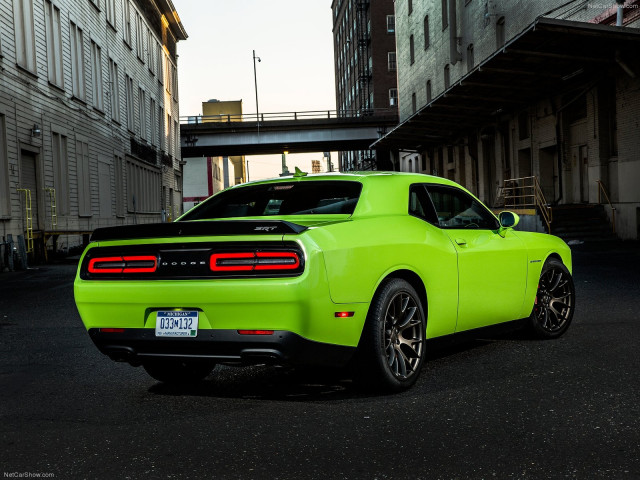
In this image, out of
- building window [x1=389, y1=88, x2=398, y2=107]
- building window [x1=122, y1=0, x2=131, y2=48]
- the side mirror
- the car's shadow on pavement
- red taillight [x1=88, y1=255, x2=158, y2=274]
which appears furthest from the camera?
building window [x1=389, y1=88, x2=398, y2=107]

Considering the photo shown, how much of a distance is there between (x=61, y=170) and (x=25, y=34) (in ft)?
15.1

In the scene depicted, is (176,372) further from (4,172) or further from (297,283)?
(4,172)

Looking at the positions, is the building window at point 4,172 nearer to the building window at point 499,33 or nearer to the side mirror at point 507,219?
the side mirror at point 507,219

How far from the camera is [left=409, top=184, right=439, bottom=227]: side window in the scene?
5.85 metres

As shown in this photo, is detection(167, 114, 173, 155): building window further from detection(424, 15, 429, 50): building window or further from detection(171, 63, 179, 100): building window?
detection(424, 15, 429, 50): building window

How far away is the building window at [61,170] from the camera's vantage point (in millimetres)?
24312

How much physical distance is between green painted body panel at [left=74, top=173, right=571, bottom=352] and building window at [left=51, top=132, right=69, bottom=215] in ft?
64.0

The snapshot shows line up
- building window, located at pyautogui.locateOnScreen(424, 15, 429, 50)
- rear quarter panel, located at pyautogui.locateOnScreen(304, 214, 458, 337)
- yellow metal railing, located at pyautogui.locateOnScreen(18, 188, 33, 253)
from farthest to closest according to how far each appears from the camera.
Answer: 1. building window, located at pyautogui.locateOnScreen(424, 15, 429, 50)
2. yellow metal railing, located at pyautogui.locateOnScreen(18, 188, 33, 253)
3. rear quarter panel, located at pyautogui.locateOnScreen(304, 214, 458, 337)

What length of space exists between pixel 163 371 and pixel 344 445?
201cm

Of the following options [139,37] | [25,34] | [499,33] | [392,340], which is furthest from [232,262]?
[139,37]

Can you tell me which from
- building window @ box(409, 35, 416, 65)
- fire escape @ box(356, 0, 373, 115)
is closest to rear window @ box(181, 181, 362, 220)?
building window @ box(409, 35, 416, 65)

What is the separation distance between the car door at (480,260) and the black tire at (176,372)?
6.29 feet

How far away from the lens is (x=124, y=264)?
496cm

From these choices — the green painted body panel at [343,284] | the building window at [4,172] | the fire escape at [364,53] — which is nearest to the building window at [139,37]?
the building window at [4,172]
